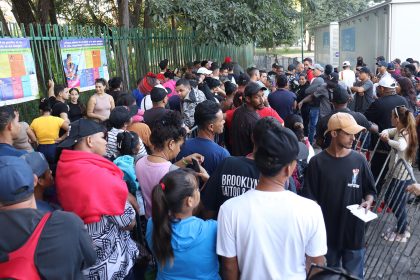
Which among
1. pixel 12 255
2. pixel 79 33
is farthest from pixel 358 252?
pixel 79 33

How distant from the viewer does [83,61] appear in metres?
8.16

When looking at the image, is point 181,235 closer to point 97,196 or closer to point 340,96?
point 97,196

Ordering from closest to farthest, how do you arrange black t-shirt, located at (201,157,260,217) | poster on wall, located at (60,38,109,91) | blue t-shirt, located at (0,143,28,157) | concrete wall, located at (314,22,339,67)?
black t-shirt, located at (201,157,260,217) → blue t-shirt, located at (0,143,28,157) → poster on wall, located at (60,38,109,91) → concrete wall, located at (314,22,339,67)

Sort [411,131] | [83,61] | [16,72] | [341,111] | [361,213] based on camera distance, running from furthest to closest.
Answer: [83,61]
[16,72]
[341,111]
[411,131]
[361,213]

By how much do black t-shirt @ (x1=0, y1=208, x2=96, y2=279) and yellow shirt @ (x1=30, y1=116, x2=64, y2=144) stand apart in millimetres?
3730

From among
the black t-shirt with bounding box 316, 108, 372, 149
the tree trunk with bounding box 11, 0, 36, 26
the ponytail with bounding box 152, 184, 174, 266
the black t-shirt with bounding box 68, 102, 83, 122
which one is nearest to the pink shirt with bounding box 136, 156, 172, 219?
the ponytail with bounding box 152, 184, 174, 266

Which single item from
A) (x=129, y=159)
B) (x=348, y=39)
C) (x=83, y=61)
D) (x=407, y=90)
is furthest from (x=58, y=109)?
(x=348, y=39)

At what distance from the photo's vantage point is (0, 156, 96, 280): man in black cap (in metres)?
2.01

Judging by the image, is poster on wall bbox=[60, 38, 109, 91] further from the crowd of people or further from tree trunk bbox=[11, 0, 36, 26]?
tree trunk bbox=[11, 0, 36, 26]

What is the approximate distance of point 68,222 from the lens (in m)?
2.10

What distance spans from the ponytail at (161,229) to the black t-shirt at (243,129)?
99.8 inches

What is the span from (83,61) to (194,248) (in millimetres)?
6668

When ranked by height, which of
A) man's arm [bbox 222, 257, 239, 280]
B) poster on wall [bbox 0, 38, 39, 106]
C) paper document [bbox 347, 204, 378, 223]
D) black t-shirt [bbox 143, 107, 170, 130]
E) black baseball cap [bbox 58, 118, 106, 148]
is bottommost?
paper document [bbox 347, 204, 378, 223]

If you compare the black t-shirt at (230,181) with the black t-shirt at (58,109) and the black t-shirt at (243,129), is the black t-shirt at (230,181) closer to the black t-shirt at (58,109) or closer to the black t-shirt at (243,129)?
the black t-shirt at (243,129)
